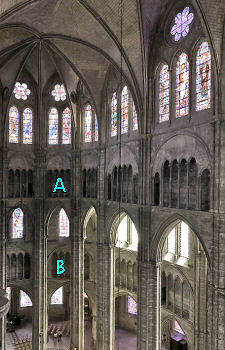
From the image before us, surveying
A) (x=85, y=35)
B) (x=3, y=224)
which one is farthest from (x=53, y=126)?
(x=85, y=35)

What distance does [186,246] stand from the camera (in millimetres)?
26250

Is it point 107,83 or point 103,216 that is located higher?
point 107,83

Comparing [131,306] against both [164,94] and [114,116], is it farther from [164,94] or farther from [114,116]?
[164,94]

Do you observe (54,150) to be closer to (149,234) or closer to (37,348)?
(149,234)

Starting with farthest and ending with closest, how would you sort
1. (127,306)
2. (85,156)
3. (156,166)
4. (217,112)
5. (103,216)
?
1. (127,306)
2. (85,156)
3. (103,216)
4. (156,166)
5. (217,112)

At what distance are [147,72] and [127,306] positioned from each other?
24.0m

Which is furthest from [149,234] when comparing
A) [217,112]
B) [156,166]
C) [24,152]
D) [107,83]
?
[24,152]

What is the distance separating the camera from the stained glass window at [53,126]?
2991cm

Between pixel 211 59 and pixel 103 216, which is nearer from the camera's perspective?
pixel 211 59

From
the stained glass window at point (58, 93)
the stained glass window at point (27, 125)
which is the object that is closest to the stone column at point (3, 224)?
the stained glass window at point (27, 125)

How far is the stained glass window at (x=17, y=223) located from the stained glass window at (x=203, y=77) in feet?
62.2

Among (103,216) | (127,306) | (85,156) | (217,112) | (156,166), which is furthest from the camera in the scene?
(127,306)

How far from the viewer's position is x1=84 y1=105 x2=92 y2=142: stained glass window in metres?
28.0

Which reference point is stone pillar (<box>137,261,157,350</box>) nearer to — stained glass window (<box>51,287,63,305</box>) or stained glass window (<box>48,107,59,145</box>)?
stained glass window (<box>48,107,59,145</box>)
